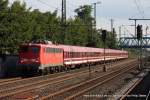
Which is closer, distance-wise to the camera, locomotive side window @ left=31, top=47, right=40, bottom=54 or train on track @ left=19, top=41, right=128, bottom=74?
train on track @ left=19, top=41, right=128, bottom=74

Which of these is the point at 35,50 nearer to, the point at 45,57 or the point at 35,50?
the point at 35,50

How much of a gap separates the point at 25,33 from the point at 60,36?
59.9 ft

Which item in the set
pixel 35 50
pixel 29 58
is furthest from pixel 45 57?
pixel 29 58

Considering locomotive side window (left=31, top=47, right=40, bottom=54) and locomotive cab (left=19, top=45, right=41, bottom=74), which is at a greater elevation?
locomotive side window (left=31, top=47, right=40, bottom=54)

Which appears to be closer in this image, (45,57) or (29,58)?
(29,58)

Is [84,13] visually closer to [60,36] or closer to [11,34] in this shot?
[60,36]

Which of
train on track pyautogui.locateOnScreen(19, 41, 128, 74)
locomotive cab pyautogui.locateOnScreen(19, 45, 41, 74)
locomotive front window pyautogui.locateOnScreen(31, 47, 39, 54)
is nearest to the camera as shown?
locomotive cab pyautogui.locateOnScreen(19, 45, 41, 74)

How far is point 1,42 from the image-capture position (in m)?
49.3

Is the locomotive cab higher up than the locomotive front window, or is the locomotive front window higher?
the locomotive front window

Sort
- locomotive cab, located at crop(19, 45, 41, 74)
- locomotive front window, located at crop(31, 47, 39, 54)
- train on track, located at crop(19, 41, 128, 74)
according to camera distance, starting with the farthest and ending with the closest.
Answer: locomotive front window, located at crop(31, 47, 39, 54) < train on track, located at crop(19, 41, 128, 74) < locomotive cab, located at crop(19, 45, 41, 74)

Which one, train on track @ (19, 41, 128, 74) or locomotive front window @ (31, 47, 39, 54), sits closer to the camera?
train on track @ (19, 41, 128, 74)

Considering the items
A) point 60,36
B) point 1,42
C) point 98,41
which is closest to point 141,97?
point 1,42

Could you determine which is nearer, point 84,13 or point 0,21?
point 0,21

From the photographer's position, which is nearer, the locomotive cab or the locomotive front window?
the locomotive cab
